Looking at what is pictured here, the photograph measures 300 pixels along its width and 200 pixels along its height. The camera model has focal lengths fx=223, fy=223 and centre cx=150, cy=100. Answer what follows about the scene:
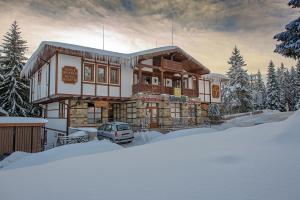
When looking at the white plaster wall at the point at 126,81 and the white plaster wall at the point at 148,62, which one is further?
the white plaster wall at the point at 148,62

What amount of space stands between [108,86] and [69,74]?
3.77 metres

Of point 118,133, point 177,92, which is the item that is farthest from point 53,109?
point 177,92

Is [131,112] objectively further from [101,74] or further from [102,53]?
[102,53]

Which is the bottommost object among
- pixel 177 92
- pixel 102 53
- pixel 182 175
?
pixel 182 175

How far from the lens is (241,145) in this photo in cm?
691

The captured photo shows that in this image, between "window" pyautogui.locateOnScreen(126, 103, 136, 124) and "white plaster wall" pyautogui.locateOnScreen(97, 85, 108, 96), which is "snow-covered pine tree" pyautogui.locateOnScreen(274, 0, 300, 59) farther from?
"white plaster wall" pyautogui.locateOnScreen(97, 85, 108, 96)

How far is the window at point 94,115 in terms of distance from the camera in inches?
850

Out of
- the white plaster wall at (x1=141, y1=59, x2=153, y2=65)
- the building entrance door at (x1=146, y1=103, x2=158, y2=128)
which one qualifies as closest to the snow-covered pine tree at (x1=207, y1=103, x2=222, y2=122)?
the building entrance door at (x1=146, y1=103, x2=158, y2=128)

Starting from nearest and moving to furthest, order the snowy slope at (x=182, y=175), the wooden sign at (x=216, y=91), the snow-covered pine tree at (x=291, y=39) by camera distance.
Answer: the snowy slope at (x=182, y=175), the snow-covered pine tree at (x=291, y=39), the wooden sign at (x=216, y=91)

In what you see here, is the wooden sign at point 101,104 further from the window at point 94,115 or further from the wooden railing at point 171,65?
the wooden railing at point 171,65

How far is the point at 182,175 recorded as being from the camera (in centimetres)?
483

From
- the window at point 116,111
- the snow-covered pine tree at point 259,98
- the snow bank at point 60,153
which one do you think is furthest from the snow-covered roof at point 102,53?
the snow-covered pine tree at point 259,98

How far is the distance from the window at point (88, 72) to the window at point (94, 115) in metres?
2.81

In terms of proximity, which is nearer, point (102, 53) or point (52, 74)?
point (52, 74)
